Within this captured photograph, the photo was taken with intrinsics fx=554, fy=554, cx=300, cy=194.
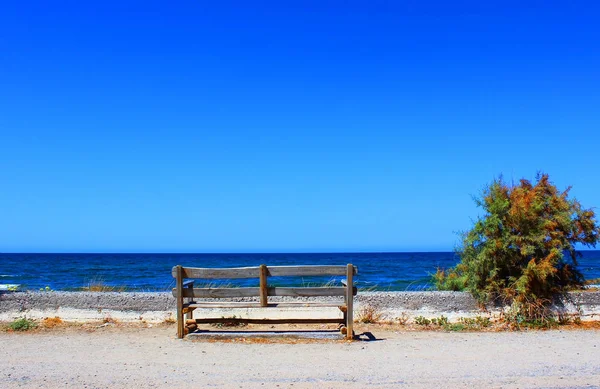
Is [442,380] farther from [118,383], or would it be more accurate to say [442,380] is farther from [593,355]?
[118,383]

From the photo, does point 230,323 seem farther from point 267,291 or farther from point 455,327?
point 455,327

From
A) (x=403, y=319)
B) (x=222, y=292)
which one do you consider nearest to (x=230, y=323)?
(x=222, y=292)

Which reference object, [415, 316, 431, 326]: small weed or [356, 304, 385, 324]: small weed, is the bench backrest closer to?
[356, 304, 385, 324]: small weed

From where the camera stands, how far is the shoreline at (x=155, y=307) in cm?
1037

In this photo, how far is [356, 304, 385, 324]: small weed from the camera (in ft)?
33.6

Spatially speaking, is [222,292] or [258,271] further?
[222,292]

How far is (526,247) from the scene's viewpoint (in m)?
10.0

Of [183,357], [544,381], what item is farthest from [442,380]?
[183,357]

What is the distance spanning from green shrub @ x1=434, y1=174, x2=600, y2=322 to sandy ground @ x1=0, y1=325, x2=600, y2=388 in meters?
1.05

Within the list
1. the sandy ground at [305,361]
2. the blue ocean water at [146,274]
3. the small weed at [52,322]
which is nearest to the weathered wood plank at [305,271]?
the sandy ground at [305,361]

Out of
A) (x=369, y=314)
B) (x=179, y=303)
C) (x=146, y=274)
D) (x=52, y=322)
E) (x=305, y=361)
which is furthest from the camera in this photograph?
(x=146, y=274)

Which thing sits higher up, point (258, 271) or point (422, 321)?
point (258, 271)

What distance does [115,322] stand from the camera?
10258mm

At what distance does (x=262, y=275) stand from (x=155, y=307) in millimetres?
3004
